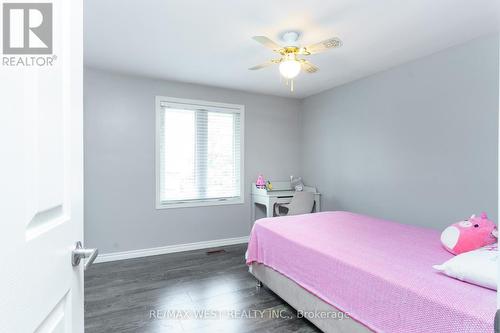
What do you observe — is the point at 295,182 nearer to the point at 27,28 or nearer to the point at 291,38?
the point at 291,38

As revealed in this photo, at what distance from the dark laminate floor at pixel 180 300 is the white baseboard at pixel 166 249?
125 mm

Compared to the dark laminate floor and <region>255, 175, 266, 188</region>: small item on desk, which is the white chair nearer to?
<region>255, 175, 266, 188</region>: small item on desk

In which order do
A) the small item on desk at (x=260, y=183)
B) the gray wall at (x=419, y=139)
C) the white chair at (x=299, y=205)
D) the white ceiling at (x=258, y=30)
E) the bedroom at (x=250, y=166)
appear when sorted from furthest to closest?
the small item on desk at (x=260, y=183), the white chair at (x=299, y=205), the gray wall at (x=419, y=139), the white ceiling at (x=258, y=30), the bedroom at (x=250, y=166)

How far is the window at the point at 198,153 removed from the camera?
12.3 ft

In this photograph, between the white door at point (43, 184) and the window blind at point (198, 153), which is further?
the window blind at point (198, 153)

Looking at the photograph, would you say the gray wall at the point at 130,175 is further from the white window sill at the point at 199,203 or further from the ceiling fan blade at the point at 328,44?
the ceiling fan blade at the point at 328,44

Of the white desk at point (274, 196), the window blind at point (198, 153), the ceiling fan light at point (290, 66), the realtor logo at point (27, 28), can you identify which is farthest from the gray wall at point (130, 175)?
the realtor logo at point (27, 28)

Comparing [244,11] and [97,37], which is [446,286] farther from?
[97,37]

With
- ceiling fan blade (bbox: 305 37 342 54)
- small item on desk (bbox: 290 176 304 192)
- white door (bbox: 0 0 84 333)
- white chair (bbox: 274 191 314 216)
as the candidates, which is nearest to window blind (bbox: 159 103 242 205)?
white chair (bbox: 274 191 314 216)

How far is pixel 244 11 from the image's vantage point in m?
2.09

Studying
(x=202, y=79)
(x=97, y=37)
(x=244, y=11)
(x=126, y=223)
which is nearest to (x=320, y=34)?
(x=244, y=11)

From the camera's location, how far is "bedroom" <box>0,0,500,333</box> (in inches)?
26.9

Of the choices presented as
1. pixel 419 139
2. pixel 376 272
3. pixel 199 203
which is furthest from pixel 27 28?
pixel 199 203

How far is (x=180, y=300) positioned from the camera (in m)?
2.43
